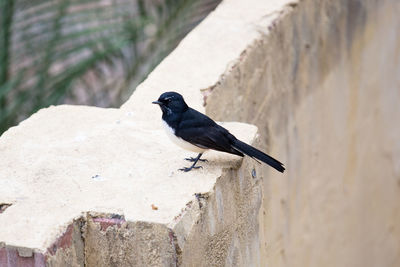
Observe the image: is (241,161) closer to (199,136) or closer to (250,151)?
(250,151)

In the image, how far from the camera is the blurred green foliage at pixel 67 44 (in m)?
5.32

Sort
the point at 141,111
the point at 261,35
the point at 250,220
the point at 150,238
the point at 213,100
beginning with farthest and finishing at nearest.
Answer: the point at 261,35
the point at 213,100
the point at 141,111
the point at 250,220
the point at 150,238

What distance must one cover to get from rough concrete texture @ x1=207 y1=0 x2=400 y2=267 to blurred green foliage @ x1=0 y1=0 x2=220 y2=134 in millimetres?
957

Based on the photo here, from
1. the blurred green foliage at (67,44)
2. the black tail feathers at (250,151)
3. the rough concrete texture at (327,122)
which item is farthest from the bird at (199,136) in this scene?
the blurred green foliage at (67,44)

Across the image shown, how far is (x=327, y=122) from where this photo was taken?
5887mm

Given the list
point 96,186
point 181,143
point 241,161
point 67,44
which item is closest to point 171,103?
point 181,143

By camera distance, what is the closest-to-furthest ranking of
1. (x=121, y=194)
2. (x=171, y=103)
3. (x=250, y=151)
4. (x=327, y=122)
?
(x=121, y=194), (x=250, y=151), (x=171, y=103), (x=327, y=122)

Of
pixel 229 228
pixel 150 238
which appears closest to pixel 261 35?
pixel 229 228

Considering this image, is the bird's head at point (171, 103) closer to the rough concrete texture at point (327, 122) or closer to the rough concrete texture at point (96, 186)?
the rough concrete texture at point (96, 186)

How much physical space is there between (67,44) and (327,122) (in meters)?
1.93

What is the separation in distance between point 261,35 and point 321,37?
932mm

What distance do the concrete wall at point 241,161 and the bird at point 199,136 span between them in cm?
7

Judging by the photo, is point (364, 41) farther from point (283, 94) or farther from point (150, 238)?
point (150, 238)

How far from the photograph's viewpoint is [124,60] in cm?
585
